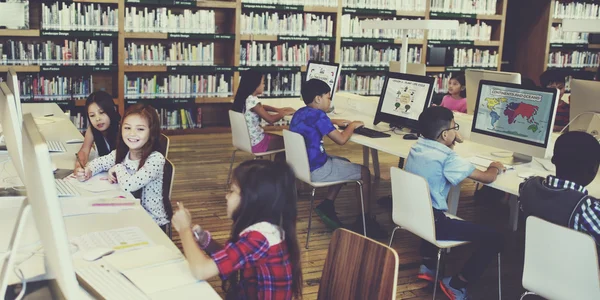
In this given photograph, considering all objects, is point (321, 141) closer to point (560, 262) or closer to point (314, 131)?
point (314, 131)

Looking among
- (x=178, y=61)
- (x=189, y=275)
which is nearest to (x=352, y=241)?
(x=189, y=275)

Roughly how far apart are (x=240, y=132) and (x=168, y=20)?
108 inches

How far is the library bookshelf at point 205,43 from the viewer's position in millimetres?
6703

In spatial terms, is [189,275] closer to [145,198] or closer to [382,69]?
[145,198]

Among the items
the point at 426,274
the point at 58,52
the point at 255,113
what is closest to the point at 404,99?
the point at 255,113

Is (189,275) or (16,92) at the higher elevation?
(16,92)

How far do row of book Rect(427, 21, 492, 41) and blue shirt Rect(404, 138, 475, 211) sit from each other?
579 centimetres

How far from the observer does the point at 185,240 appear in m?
1.80

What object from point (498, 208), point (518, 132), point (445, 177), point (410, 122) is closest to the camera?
point (445, 177)

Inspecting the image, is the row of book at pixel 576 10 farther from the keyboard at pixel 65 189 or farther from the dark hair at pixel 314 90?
the keyboard at pixel 65 189

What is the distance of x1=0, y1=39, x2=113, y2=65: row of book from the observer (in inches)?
253

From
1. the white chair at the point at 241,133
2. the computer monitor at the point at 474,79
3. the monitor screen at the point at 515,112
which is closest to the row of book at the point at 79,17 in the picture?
the white chair at the point at 241,133

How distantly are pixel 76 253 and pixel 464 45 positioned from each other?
786 cm

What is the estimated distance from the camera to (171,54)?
7.11 metres
